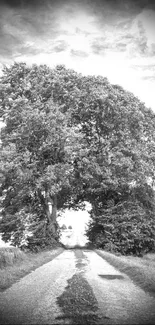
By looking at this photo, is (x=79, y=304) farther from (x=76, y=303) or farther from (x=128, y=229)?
(x=128, y=229)

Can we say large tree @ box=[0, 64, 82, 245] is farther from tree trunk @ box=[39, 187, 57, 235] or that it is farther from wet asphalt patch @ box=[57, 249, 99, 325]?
wet asphalt patch @ box=[57, 249, 99, 325]

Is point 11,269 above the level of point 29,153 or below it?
below

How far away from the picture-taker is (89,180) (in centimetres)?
3133

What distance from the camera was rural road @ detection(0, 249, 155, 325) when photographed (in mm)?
7328

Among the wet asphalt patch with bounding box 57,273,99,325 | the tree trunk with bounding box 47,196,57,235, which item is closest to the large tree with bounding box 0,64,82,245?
the tree trunk with bounding box 47,196,57,235

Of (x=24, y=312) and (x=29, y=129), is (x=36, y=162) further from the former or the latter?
(x=24, y=312)

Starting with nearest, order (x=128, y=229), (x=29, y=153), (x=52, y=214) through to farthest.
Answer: (x=29, y=153) → (x=128, y=229) → (x=52, y=214)

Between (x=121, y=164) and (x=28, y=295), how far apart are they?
802 inches

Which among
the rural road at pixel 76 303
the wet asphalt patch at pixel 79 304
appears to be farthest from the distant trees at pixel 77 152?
the wet asphalt patch at pixel 79 304

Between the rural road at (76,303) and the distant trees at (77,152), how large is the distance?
50.4 ft

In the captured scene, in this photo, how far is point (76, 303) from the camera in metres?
8.76

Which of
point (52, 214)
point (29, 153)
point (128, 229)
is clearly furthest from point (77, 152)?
point (128, 229)

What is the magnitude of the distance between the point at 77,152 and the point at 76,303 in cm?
2136

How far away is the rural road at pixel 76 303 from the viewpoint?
7.33 m
